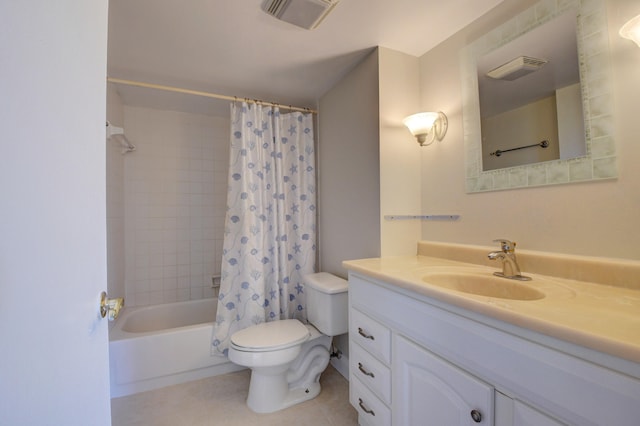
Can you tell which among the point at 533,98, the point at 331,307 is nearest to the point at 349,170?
the point at 331,307

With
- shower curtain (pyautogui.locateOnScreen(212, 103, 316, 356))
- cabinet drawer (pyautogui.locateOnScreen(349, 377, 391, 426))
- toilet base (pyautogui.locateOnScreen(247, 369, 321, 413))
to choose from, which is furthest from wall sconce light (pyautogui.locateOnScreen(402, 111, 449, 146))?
toilet base (pyautogui.locateOnScreen(247, 369, 321, 413))

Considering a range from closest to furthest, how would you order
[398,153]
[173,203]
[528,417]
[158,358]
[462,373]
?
1. [528,417]
2. [462,373]
3. [398,153]
4. [158,358]
5. [173,203]

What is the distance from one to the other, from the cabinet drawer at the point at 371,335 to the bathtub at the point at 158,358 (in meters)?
1.19

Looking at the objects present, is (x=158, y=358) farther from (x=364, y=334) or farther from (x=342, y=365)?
(x=364, y=334)

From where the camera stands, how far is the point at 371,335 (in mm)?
1243

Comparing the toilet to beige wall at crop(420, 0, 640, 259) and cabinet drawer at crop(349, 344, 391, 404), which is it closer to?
cabinet drawer at crop(349, 344, 391, 404)

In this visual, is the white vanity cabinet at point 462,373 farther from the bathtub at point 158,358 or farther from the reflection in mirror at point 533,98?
the bathtub at point 158,358

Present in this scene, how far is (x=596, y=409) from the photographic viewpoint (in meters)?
0.54

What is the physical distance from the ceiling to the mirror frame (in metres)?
0.24

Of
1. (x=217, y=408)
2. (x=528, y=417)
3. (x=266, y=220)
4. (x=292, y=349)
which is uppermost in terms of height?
(x=266, y=220)

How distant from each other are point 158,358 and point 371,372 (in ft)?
4.94

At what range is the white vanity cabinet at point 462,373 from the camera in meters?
0.56

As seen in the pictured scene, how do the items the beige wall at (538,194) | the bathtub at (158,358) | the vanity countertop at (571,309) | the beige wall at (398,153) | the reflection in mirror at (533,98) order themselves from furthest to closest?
the bathtub at (158,358), the beige wall at (398,153), the reflection in mirror at (533,98), the beige wall at (538,194), the vanity countertop at (571,309)

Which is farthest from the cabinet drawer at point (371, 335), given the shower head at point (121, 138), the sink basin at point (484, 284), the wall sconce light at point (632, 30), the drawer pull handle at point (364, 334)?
the shower head at point (121, 138)
